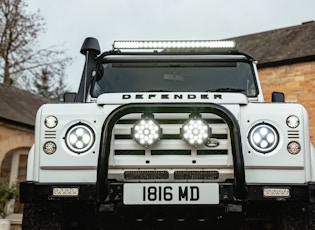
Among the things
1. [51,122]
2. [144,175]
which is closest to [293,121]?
[144,175]

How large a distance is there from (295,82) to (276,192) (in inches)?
608

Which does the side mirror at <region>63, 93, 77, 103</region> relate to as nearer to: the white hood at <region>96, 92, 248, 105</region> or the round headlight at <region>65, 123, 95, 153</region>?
the white hood at <region>96, 92, 248, 105</region>

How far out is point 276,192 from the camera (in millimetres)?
3439

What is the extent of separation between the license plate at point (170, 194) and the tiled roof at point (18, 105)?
37.3ft

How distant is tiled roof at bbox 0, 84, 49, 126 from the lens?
47.6ft

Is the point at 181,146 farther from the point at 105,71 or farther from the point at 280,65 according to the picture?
the point at 280,65

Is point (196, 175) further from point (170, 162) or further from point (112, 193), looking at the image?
point (112, 193)

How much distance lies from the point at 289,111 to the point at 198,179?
91 cm

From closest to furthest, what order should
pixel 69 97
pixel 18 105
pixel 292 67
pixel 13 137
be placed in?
pixel 69 97 < pixel 13 137 < pixel 18 105 < pixel 292 67

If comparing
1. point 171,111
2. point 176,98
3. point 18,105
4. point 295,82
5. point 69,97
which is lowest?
point 171,111

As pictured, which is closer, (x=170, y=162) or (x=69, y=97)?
(x=170, y=162)

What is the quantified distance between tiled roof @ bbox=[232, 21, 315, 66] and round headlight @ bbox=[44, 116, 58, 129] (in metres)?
15.9

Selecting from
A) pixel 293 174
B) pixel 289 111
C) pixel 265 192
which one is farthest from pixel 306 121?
pixel 265 192

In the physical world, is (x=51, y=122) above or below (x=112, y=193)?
above
